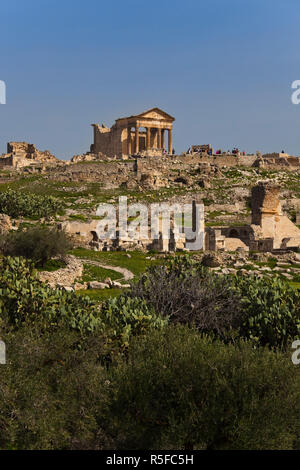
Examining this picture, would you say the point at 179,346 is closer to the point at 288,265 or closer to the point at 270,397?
the point at 270,397

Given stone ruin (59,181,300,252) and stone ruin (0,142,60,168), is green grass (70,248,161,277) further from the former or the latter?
stone ruin (0,142,60,168)

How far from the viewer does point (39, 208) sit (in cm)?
3922

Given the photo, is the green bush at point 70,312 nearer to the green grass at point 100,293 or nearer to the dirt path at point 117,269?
the green grass at point 100,293

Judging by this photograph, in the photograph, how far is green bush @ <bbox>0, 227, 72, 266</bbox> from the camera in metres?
23.7

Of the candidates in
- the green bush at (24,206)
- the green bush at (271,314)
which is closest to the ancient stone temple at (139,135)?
the green bush at (24,206)

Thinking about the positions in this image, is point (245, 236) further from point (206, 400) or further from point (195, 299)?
point (206, 400)

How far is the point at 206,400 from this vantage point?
30.6 feet

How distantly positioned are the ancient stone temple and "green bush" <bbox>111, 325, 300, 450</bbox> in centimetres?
6249

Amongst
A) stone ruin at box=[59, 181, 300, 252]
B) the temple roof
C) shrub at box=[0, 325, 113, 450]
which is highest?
the temple roof

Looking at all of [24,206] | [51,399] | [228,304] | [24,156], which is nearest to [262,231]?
[24,206]

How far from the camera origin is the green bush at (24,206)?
3753cm

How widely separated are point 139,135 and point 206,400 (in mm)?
72642

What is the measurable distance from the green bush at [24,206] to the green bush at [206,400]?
2891 cm

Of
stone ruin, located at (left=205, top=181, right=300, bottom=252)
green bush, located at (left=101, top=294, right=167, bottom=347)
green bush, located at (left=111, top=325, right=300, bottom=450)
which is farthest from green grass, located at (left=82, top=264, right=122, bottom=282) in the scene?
green bush, located at (left=111, top=325, right=300, bottom=450)
